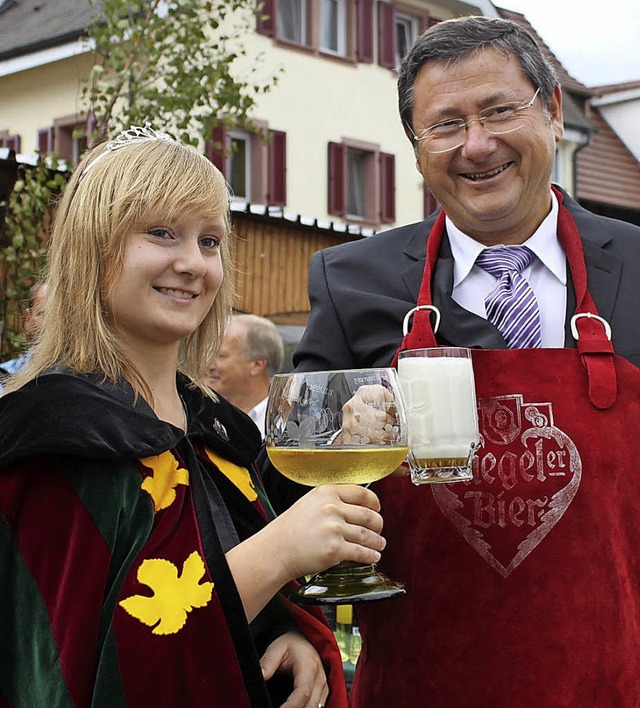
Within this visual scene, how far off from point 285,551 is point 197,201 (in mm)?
670

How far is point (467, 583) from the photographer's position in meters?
2.28

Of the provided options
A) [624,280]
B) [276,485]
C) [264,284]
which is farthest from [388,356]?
[264,284]

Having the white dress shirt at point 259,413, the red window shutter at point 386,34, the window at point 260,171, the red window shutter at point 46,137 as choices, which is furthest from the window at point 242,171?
the white dress shirt at point 259,413

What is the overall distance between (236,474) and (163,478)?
0.89 feet

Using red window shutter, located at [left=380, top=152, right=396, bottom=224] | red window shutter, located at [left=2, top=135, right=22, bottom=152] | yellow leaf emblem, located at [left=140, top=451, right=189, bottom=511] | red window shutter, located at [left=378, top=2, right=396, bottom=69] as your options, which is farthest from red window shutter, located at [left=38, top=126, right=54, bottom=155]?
yellow leaf emblem, located at [left=140, top=451, right=189, bottom=511]

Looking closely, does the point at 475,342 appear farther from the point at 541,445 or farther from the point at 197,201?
the point at 197,201

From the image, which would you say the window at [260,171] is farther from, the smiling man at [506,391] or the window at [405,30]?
the smiling man at [506,391]

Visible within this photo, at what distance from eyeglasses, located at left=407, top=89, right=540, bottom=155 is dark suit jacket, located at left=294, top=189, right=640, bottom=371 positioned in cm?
26

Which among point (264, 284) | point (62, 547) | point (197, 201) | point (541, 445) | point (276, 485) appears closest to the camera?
point (62, 547)

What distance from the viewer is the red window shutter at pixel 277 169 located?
16.3m

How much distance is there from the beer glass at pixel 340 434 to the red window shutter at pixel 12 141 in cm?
1615

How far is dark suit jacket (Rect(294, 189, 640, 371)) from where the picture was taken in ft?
7.86

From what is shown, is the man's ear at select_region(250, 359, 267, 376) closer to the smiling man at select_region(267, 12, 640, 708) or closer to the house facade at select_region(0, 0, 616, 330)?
the smiling man at select_region(267, 12, 640, 708)

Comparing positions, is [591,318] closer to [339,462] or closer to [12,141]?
[339,462]
